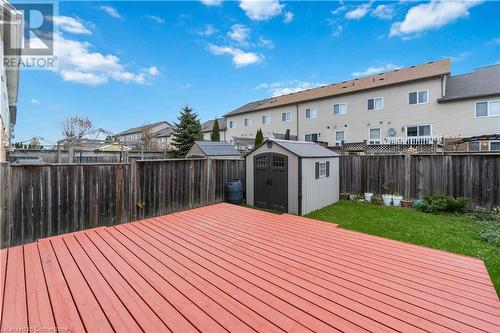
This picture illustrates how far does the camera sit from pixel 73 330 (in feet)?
6.53

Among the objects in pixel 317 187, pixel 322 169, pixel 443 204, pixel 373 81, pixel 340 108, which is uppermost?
pixel 373 81

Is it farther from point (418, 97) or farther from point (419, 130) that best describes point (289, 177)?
point (418, 97)

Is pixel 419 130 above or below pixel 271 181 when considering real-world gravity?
above

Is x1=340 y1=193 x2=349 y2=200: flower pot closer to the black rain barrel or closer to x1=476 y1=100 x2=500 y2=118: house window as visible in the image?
the black rain barrel

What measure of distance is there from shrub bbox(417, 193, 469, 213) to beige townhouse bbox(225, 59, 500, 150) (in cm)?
624

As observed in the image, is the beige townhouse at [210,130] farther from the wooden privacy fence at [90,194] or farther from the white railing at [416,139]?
the wooden privacy fence at [90,194]

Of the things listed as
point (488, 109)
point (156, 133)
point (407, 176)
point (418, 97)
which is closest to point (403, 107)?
point (418, 97)

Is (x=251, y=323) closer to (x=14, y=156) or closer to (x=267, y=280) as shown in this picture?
(x=267, y=280)

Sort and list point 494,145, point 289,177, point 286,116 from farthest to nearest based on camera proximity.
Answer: point 286,116 → point 494,145 → point 289,177

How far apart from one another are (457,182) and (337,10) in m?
8.55

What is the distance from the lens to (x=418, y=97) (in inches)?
645

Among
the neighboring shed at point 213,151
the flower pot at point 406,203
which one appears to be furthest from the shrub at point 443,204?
the neighboring shed at point 213,151

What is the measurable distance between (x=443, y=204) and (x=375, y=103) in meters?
13.7

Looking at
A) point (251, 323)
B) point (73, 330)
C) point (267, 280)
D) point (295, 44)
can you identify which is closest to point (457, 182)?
point (267, 280)
